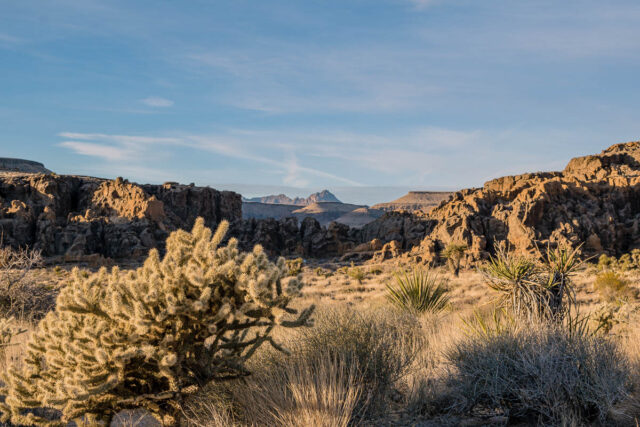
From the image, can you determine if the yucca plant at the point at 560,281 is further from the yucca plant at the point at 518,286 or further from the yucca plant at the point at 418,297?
the yucca plant at the point at 418,297

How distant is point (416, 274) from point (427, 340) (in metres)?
3.37

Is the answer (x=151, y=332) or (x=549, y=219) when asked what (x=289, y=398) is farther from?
(x=549, y=219)

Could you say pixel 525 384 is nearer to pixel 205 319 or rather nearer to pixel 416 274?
pixel 205 319

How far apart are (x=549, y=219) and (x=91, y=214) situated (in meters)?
56.0

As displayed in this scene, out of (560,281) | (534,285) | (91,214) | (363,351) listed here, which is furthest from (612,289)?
(91,214)

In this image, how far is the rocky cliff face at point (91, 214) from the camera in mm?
51562

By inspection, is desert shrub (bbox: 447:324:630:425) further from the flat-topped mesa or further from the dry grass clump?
the flat-topped mesa

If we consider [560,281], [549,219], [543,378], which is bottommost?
[543,378]

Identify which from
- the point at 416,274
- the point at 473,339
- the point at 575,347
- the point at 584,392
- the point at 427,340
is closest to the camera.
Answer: the point at 584,392

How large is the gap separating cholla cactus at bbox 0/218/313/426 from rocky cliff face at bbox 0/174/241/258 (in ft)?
167

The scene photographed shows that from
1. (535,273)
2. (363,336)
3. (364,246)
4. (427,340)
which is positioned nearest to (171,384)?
(363,336)

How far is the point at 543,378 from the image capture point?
4.43 m

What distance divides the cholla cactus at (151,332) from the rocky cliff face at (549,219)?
35.6 m

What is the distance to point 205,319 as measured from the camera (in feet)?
12.2
